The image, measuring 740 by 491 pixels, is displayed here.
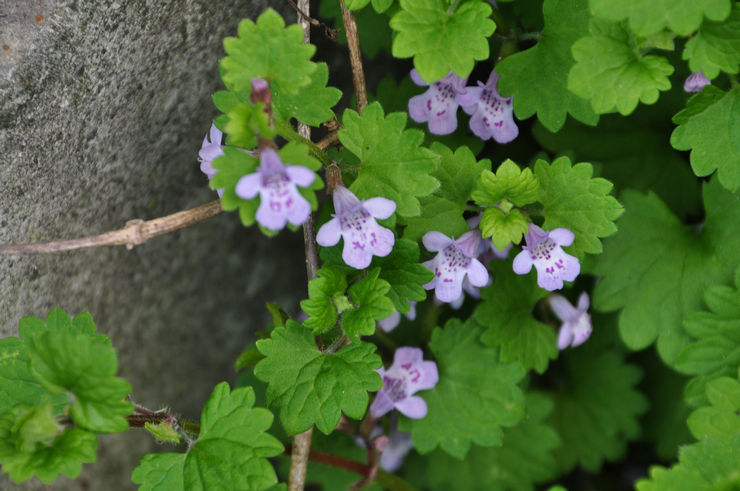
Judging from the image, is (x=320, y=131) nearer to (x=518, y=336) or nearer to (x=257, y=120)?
(x=518, y=336)

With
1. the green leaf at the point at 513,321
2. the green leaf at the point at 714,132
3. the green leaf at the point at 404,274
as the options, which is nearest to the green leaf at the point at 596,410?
the green leaf at the point at 513,321

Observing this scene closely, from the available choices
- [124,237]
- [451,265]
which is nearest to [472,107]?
[451,265]

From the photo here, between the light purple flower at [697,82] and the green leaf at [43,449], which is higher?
the light purple flower at [697,82]

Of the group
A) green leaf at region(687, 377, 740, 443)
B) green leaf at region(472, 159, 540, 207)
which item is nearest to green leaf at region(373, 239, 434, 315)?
green leaf at region(472, 159, 540, 207)

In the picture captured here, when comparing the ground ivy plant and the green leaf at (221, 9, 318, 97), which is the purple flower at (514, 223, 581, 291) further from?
the green leaf at (221, 9, 318, 97)

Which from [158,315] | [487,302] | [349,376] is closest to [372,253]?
[349,376]

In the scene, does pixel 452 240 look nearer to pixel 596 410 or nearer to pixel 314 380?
pixel 314 380

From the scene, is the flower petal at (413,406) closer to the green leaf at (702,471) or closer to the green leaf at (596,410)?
the green leaf at (702,471)

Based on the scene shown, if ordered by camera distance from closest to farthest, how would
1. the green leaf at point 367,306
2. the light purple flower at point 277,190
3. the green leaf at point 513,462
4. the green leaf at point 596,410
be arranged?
the light purple flower at point 277,190
the green leaf at point 367,306
the green leaf at point 513,462
the green leaf at point 596,410
